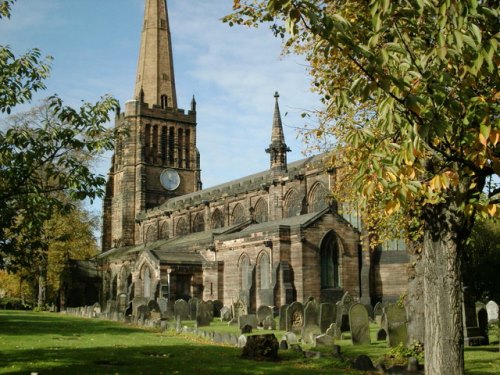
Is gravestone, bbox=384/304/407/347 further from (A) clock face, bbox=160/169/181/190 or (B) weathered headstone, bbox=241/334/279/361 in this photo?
(A) clock face, bbox=160/169/181/190

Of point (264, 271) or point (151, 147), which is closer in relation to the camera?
point (264, 271)

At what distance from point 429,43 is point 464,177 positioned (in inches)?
86.2

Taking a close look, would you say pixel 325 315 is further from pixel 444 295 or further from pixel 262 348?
pixel 444 295

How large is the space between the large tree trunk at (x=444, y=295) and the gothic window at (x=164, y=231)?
5209cm

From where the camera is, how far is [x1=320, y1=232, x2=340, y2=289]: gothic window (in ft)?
114

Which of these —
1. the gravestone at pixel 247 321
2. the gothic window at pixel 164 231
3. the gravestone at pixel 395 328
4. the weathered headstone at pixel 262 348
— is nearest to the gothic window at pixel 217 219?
the gothic window at pixel 164 231

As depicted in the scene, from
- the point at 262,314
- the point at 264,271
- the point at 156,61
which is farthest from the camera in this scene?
the point at 156,61

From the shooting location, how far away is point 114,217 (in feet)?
214

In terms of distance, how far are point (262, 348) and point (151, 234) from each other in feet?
155

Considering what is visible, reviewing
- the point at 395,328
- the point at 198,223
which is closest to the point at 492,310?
the point at 395,328

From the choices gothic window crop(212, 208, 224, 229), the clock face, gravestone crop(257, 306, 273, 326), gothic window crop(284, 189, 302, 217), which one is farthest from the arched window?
the clock face

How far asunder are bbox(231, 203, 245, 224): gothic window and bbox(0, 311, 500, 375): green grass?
27.8m

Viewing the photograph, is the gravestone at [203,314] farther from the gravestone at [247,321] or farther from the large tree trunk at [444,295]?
the large tree trunk at [444,295]

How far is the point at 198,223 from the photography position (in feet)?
178
